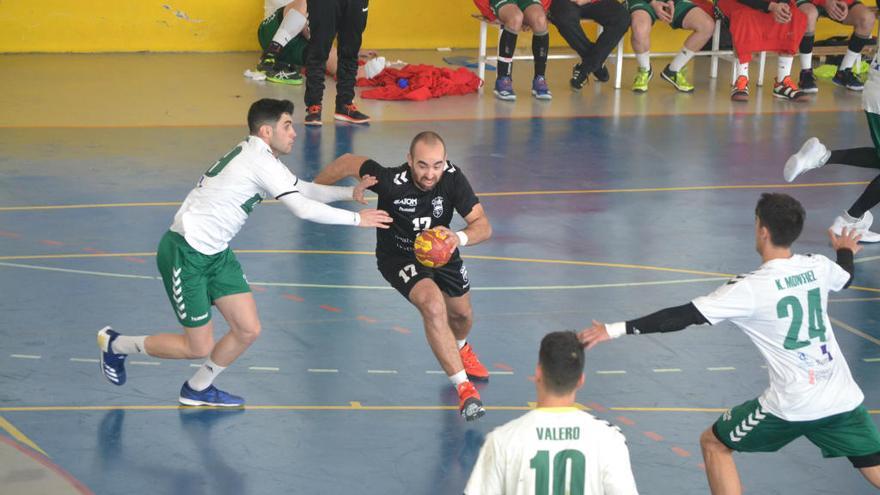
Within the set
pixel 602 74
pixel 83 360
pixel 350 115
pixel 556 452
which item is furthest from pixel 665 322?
pixel 602 74

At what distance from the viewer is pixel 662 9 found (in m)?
16.6

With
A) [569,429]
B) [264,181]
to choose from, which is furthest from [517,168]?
[569,429]

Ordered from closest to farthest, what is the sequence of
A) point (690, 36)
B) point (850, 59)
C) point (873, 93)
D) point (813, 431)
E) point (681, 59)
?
point (813, 431), point (873, 93), point (690, 36), point (681, 59), point (850, 59)

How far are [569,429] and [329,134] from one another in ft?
32.0

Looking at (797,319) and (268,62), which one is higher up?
(797,319)

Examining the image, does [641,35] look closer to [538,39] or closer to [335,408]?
[538,39]

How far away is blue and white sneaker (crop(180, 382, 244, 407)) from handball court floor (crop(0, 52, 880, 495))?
0.08 meters

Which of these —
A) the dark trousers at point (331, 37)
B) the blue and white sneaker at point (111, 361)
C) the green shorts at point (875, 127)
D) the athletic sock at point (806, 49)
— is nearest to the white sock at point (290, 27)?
the dark trousers at point (331, 37)

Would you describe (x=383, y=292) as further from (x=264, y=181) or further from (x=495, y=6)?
(x=495, y=6)

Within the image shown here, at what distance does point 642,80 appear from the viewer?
16703 mm

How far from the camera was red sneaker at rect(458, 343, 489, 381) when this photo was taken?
7.78 meters

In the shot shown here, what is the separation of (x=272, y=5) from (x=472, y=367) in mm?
10293

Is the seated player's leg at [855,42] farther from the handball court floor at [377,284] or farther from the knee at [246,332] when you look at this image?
the knee at [246,332]

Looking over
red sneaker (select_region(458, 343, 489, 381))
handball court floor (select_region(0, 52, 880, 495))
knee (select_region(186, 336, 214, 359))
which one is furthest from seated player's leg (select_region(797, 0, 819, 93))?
knee (select_region(186, 336, 214, 359))
